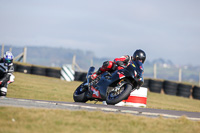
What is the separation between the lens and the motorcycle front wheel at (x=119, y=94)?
8.99 metres

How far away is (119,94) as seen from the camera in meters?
9.20

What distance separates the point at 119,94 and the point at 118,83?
415mm

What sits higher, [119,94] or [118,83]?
[118,83]

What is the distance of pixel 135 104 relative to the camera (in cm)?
1259

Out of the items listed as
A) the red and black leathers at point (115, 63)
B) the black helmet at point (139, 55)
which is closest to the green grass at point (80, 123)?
the black helmet at point (139, 55)

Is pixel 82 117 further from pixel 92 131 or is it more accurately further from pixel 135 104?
pixel 135 104

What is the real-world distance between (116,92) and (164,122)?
11.1 ft

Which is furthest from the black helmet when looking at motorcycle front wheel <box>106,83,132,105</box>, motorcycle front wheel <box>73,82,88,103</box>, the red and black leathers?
motorcycle front wheel <box>73,82,88,103</box>

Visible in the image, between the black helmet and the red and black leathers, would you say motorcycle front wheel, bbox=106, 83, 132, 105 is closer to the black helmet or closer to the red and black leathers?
the red and black leathers

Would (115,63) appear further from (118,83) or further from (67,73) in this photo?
(67,73)

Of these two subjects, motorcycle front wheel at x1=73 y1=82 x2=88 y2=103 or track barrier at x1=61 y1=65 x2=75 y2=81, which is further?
track barrier at x1=61 y1=65 x2=75 y2=81

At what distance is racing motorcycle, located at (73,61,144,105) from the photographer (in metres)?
9.21

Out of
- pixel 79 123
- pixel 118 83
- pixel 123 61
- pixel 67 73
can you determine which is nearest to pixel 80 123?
pixel 79 123

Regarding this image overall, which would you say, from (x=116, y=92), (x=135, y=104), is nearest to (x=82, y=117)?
(x=116, y=92)
